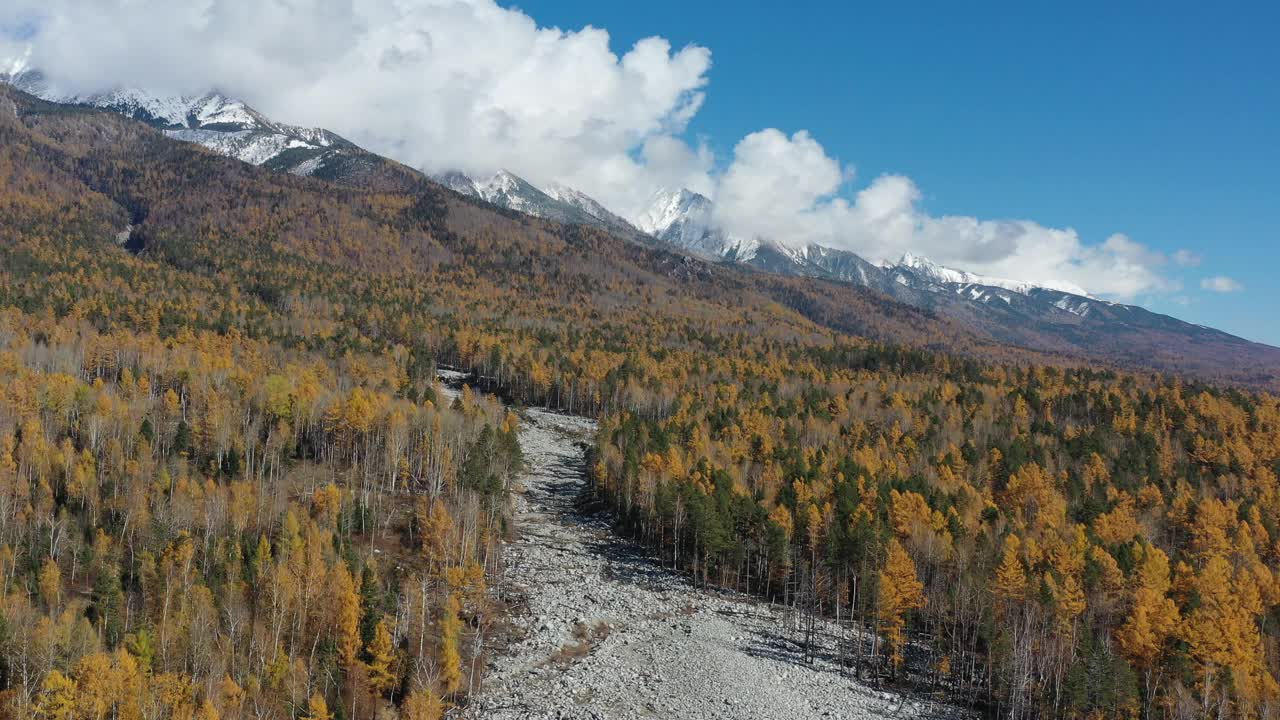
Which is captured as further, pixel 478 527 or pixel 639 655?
pixel 478 527

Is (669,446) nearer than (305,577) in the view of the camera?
No

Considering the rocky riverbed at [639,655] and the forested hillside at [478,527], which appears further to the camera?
the forested hillside at [478,527]

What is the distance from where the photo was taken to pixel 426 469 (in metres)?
106

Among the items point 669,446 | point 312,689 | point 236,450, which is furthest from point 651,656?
point 236,450

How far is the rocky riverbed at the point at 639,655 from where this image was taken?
169ft

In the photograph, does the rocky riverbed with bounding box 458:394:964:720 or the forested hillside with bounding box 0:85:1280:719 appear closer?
the rocky riverbed with bounding box 458:394:964:720

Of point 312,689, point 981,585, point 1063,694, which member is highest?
point 981,585

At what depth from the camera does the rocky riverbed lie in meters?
51.5

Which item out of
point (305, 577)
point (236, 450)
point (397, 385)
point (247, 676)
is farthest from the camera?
point (397, 385)

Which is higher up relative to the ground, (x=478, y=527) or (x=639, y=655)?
(x=478, y=527)

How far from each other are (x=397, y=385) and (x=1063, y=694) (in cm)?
11483

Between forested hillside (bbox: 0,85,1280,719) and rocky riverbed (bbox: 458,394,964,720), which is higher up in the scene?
forested hillside (bbox: 0,85,1280,719)

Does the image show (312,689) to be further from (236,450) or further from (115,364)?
(115,364)

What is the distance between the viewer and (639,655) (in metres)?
59.7
